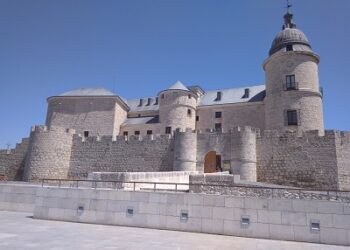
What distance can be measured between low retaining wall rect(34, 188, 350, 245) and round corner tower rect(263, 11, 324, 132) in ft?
55.1

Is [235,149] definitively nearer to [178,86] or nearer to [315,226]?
[178,86]

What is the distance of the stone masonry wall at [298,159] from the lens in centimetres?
1858

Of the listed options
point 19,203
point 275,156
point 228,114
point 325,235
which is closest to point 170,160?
A: point 275,156

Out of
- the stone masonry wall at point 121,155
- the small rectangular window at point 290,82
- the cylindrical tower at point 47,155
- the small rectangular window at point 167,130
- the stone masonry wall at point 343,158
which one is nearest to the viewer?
the stone masonry wall at point 343,158

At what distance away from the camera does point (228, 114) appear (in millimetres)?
28594

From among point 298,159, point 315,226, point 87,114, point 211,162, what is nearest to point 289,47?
point 298,159

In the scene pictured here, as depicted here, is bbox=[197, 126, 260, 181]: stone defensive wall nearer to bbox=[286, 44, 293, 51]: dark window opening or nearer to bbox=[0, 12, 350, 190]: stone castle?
bbox=[0, 12, 350, 190]: stone castle

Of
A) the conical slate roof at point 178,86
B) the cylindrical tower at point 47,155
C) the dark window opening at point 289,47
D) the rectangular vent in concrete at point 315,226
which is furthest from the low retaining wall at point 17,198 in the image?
the dark window opening at point 289,47

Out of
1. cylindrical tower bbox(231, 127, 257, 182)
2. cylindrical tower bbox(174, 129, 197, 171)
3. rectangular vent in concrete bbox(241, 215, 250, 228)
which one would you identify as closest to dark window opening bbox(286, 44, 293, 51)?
cylindrical tower bbox(231, 127, 257, 182)

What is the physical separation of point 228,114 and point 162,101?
23.2 feet

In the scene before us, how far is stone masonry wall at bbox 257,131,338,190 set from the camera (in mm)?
18578

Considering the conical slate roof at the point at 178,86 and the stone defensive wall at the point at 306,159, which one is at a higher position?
the conical slate roof at the point at 178,86

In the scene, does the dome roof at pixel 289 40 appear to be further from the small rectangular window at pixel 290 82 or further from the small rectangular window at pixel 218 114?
the small rectangular window at pixel 218 114

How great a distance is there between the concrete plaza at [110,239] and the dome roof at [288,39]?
70.8 feet
